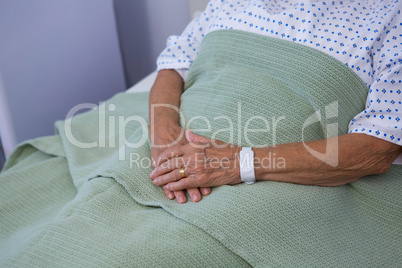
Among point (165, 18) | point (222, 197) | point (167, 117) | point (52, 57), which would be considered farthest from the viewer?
point (165, 18)

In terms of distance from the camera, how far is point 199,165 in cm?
102

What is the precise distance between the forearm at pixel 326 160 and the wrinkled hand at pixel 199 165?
0.07 metres

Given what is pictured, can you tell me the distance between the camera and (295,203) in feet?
3.10

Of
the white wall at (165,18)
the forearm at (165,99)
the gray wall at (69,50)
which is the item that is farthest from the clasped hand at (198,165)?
the white wall at (165,18)

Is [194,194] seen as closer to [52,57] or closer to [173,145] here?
[173,145]

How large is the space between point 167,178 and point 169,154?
3.2 inches

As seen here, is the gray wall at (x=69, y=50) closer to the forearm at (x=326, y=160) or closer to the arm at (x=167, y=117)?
the arm at (x=167, y=117)

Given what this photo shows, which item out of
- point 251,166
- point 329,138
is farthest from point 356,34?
point 251,166

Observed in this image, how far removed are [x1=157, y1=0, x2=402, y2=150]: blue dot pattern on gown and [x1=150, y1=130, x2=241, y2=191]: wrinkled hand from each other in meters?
0.33

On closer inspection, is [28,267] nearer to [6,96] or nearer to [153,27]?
[6,96]

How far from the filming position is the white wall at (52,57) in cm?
156

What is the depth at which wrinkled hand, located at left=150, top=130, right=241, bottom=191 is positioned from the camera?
101cm

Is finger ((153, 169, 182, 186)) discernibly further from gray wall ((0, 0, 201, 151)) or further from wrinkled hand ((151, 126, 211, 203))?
gray wall ((0, 0, 201, 151))

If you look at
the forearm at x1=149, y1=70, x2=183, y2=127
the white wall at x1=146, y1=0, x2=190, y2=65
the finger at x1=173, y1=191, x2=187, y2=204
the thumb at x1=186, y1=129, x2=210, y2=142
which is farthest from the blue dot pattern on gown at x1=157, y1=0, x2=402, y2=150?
the white wall at x1=146, y1=0, x2=190, y2=65
